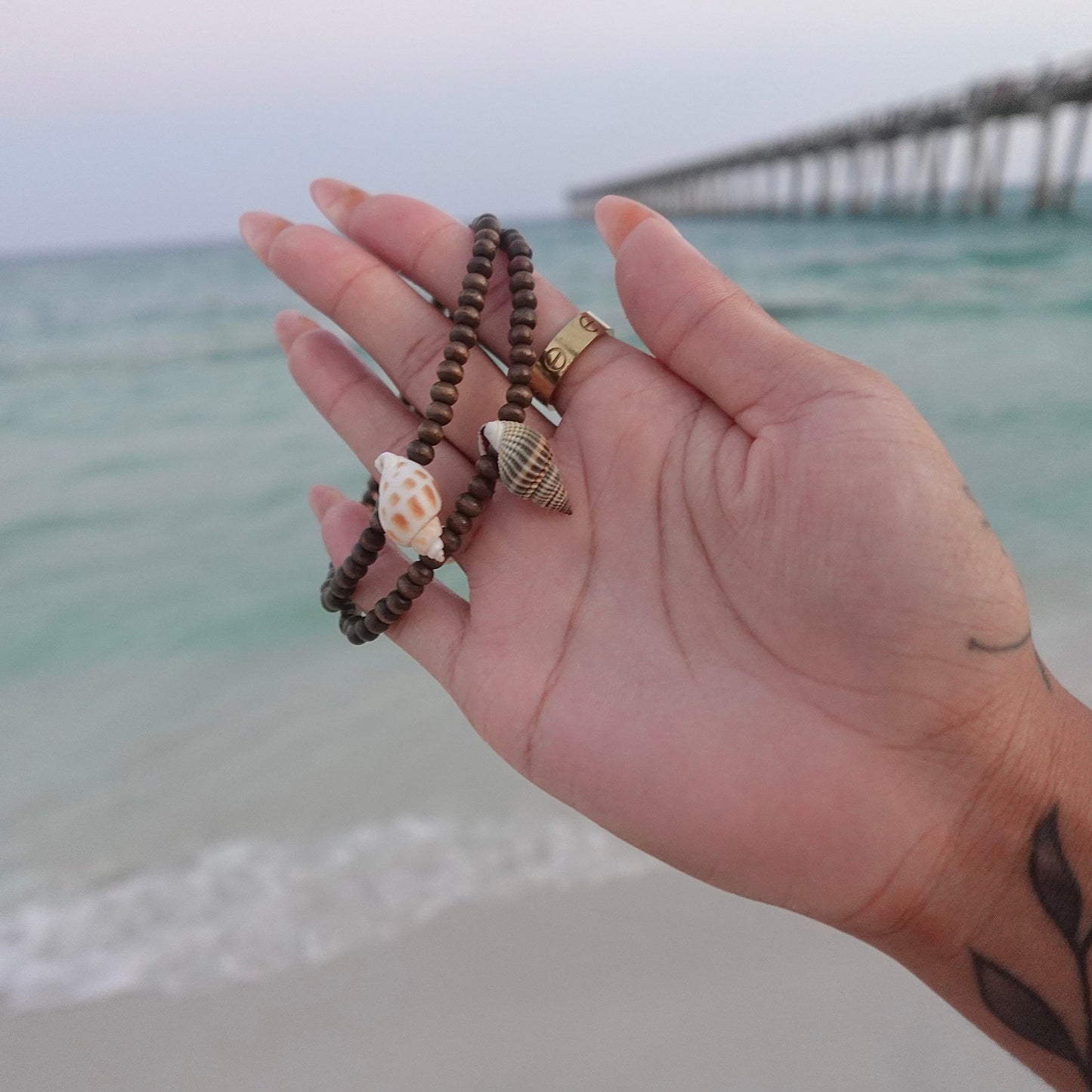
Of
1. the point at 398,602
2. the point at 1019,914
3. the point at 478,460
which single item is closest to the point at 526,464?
the point at 478,460

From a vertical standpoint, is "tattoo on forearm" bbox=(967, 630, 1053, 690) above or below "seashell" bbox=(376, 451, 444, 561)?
below

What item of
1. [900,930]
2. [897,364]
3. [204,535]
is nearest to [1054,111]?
[897,364]

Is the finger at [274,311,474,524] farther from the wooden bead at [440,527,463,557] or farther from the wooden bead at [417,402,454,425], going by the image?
the wooden bead at [440,527,463,557]

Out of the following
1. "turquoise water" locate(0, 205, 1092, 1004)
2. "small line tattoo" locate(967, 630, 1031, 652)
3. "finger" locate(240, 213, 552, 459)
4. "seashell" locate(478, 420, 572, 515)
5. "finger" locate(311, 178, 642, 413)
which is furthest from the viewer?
"turquoise water" locate(0, 205, 1092, 1004)

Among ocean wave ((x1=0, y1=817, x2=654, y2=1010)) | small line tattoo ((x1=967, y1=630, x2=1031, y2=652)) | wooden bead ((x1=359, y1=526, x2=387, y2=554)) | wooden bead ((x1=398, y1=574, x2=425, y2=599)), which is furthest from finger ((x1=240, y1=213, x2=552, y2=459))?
ocean wave ((x1=0, y1=817, x2=654, y2=1010))

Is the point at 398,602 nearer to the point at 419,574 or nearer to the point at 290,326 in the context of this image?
the point at 419,574

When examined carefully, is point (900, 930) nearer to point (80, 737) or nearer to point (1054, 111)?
point (80, 737)
